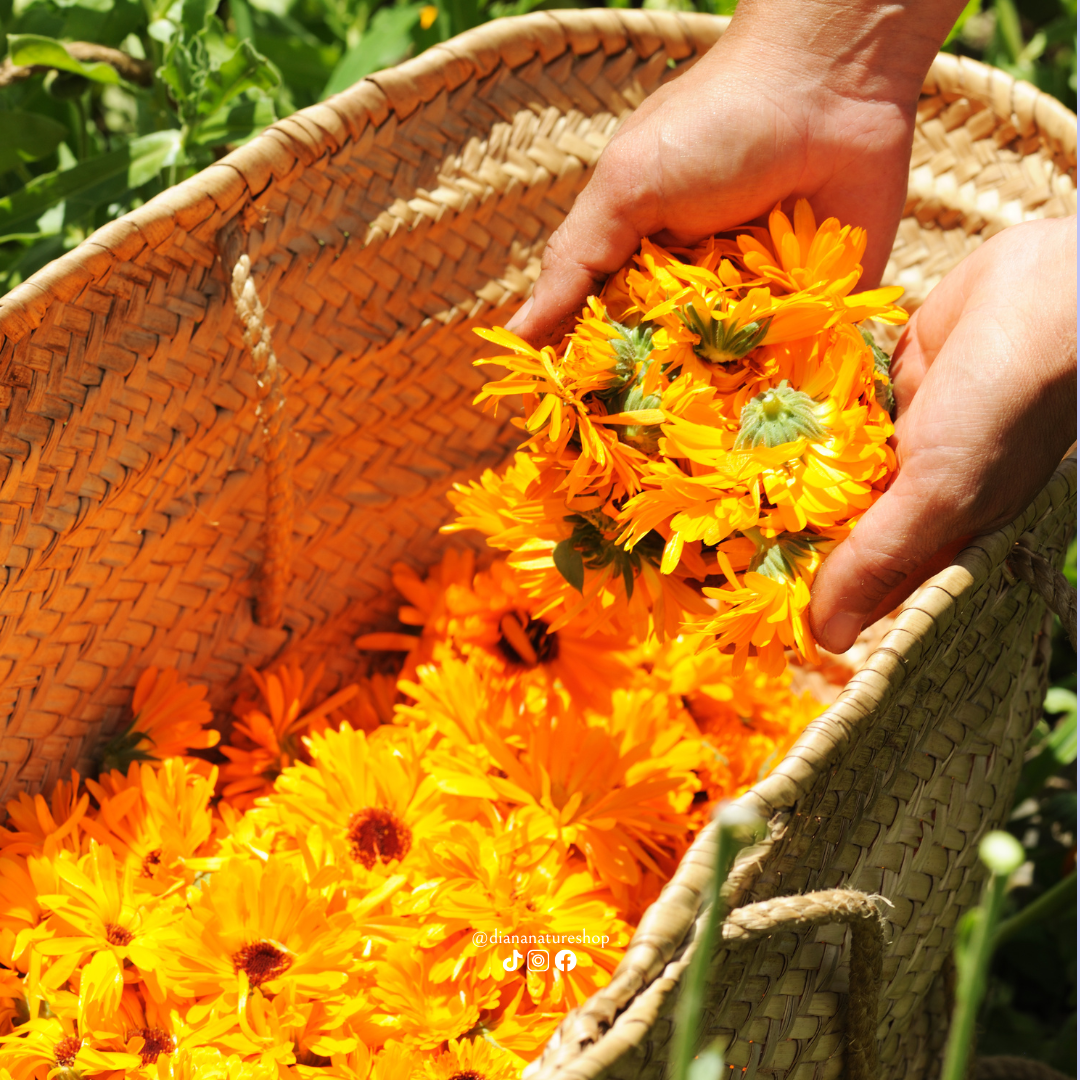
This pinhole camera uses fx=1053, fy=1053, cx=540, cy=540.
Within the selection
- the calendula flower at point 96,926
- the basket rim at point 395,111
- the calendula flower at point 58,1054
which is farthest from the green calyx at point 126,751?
the basket rim at point 395,111

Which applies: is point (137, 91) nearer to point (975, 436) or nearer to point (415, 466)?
point (415, 466)

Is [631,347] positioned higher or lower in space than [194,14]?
lower

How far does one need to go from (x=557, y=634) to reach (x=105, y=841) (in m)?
0.43

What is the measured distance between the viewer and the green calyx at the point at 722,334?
2.22 feet

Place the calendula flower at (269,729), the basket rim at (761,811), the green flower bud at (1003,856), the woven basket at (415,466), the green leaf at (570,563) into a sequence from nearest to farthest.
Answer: the green flower bud at (1003,856) < the basket rim at (761,811) < the woven basket at (415,466) < the green leaf at (570,563) < the calendula flower at (269,729)

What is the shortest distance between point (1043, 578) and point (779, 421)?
0.23 meters

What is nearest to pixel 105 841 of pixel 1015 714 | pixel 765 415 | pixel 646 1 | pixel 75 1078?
pixel 75 1078

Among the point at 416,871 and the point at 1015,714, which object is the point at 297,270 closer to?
the point at 416,871

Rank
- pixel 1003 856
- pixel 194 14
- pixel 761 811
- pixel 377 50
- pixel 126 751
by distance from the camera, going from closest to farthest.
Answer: pixel 1003 856
pixel 761 811
pixel 126 751
pixel 194 14
pixel 377 50

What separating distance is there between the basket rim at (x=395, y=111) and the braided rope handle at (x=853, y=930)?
62cm

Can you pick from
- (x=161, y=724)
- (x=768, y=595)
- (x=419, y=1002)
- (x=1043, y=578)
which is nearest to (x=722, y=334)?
(x=768, y=595)

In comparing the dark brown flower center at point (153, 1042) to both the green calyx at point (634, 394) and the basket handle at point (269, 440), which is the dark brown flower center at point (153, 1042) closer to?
the basket handle at point (269, 440)

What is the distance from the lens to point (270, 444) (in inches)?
36.8

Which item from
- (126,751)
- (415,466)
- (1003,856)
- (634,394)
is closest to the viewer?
(1003,856)
